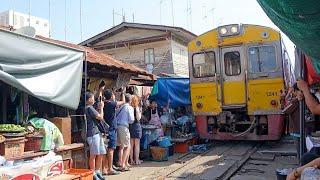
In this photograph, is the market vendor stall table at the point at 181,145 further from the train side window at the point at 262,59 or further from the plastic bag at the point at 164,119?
the train side window at the point at 262,59

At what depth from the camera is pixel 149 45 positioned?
22.1m

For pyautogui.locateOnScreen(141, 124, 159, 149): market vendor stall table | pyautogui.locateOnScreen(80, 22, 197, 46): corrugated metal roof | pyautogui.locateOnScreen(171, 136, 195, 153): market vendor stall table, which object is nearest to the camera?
pyautogui.locateOnScreen(141, 124, 159, 149): market vendor stall table

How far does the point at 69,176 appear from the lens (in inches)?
224

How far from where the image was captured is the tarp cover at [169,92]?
1272 cm

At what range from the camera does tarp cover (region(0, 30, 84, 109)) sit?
18.0 ft

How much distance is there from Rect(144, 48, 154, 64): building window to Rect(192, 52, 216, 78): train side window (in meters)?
10.6

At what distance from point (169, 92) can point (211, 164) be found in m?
4.70

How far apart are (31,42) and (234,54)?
22.9 ft

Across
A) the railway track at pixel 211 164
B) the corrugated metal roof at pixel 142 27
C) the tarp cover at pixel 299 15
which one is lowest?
the railway track at pixel 211 164

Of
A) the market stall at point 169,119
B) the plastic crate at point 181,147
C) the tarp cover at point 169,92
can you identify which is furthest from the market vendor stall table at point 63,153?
the tarp cover at point 169,92

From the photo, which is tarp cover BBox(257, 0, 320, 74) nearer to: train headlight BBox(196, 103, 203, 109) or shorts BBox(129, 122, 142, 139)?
shorts BBox(129, 122, 142, 139)

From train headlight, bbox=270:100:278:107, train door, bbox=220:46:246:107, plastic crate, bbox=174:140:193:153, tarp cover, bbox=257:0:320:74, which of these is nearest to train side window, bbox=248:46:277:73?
train door, bbox=220:46:246:107

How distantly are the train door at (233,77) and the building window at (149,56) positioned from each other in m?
11.1

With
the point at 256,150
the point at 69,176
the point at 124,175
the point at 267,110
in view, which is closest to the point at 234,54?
the point at 267,110
